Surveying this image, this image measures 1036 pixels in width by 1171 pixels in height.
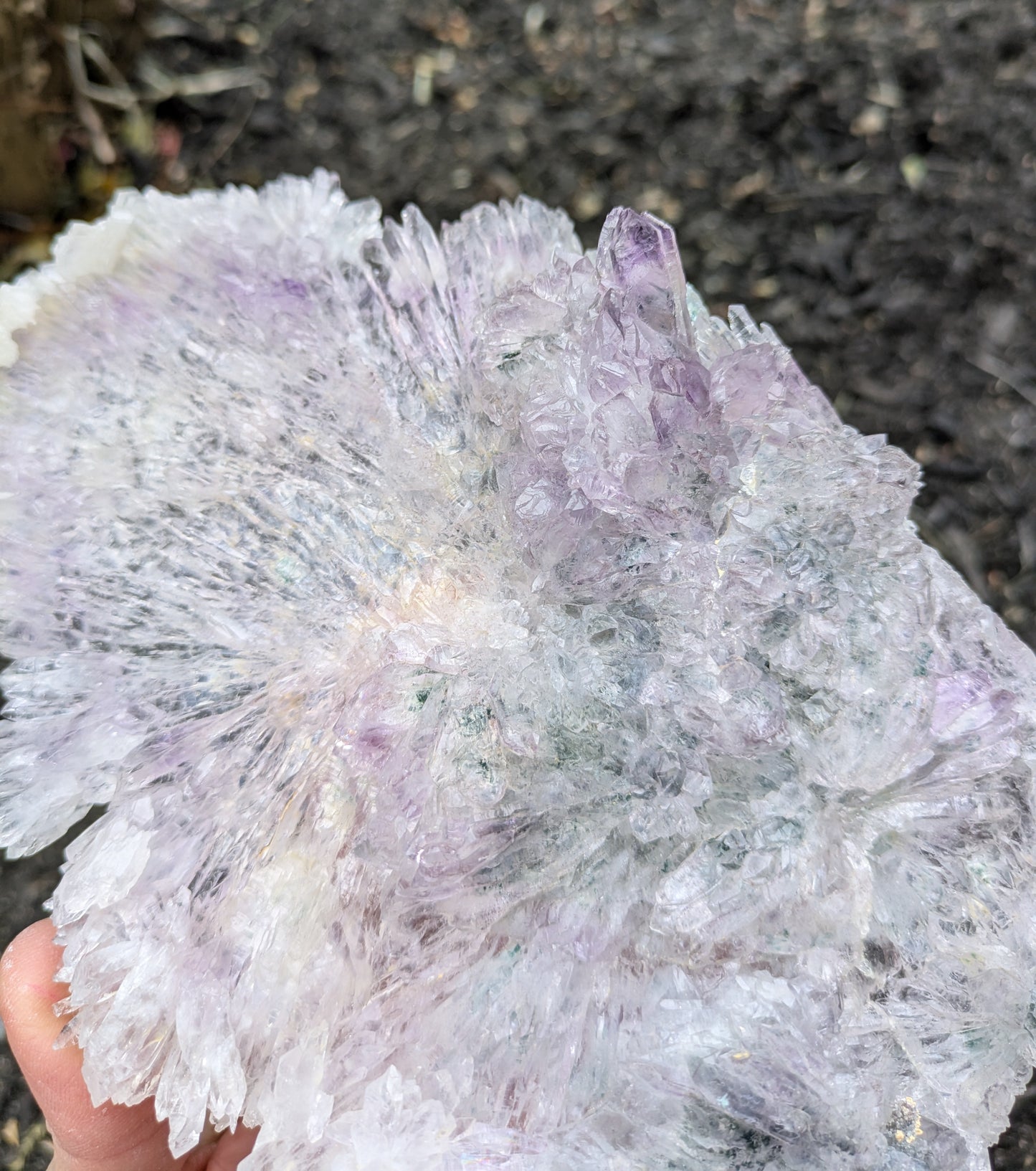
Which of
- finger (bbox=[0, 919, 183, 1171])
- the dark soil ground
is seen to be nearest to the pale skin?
finger (bbox=[0, 919, 183, 1171])

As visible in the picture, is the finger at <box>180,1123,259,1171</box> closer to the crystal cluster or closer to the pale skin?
the pale skin

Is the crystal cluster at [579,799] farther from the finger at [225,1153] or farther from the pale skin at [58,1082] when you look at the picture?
the finger at [225,1153]

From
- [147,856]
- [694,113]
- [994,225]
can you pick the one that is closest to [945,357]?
[994,225]

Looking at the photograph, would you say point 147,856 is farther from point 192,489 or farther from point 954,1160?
point 954,1160

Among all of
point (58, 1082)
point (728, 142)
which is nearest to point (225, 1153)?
point (58, 1082)

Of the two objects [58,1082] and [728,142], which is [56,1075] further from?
[728,142]

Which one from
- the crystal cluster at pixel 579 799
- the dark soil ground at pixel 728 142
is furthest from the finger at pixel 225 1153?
the dark soil ground at pixel 728 142
